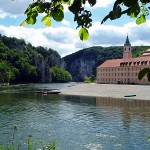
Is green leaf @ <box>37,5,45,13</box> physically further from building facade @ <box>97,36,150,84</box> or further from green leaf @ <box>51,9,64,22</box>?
building facade @ <box>97,36,150,84</box>

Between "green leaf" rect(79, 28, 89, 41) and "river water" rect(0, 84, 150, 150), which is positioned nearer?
"green leaf" rect(79, 28, 89, 41)

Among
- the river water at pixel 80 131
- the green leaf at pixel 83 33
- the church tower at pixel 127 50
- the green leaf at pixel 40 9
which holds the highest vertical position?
the church tower at pixel 127 50

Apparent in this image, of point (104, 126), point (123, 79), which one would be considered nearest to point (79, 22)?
point (104, 126)

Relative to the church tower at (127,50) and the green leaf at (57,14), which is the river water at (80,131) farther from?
the church tower at (127,50)

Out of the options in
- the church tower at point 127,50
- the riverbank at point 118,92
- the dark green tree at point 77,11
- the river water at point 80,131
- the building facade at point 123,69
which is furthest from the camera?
the church tower at point 127,50

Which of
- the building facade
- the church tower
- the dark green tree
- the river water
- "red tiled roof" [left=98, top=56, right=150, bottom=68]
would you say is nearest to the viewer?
the dark green tree

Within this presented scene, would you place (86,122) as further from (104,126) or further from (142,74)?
(142,74)

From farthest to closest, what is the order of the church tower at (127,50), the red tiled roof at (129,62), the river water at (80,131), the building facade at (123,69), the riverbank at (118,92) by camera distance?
the church tower at (127,50), the building facade at (123,69), the red tiled roof at (129,62), the riverbank at (118,92), the river water at (80,131)

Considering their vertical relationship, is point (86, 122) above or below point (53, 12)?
below

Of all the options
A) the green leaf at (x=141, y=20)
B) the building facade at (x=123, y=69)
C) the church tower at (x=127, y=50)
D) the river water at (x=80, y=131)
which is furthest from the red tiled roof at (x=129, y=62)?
the green leaf at (x=141, y=20)

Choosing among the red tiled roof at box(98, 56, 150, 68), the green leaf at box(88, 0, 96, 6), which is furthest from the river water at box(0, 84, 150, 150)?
the red tiled roof at box(98, 56, 150, 68)

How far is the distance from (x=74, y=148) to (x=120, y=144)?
3.66 meters

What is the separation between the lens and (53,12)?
3430 mm

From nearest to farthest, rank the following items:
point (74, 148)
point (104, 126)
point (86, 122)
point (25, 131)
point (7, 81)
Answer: point (74, 148) → point (25, 131) → point (104, 126) → point (86, 122) → point (7, 81)
